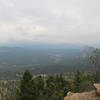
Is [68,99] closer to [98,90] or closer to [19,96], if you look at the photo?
[98,90]

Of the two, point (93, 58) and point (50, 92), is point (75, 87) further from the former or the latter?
point (93, 58)

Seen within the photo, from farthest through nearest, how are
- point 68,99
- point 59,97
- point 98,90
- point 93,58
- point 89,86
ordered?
point 93,58
point 89,86
point 59,97
point 68,99
point 98,90

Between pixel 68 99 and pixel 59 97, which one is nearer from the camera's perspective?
pixel 68 99

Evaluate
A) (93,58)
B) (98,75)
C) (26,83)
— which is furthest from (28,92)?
(93,58)

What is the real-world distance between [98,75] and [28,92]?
41.0m

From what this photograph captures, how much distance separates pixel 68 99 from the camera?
35719 millimetres

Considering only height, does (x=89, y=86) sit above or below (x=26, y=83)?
below

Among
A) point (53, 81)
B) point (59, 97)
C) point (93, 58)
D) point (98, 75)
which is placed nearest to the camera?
point (59, 97)

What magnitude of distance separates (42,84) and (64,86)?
882 centimetres

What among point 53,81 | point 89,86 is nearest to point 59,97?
point 53,81

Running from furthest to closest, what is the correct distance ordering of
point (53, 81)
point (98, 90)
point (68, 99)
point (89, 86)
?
point (89, 86) < point (53, 81) < point (68, 99) < point (98, 90)

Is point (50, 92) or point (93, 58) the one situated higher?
point (93, 58)

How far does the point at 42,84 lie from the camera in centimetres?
5791

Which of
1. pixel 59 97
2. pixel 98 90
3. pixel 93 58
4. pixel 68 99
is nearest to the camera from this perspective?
pixel 98 90
